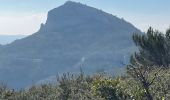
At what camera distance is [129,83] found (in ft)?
122

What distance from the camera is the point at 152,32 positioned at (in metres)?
79.1

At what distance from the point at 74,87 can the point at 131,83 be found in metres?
19.4

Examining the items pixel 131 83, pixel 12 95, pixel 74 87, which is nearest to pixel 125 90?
pixel 131 83

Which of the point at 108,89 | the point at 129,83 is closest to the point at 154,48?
the point at 108,89

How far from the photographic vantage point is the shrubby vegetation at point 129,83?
3162cm

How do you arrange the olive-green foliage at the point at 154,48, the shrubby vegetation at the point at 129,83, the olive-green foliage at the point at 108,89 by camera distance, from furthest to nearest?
the olive-green foliage at the point at 154,48 → the olive-green foliage at the point at 108,89 → the shrubby vegetation at the point at 129,83

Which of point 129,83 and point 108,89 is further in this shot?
point 108,89

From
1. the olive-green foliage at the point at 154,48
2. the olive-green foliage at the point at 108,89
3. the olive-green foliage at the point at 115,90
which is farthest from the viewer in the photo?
the olive-green foliage at the point at 154,48

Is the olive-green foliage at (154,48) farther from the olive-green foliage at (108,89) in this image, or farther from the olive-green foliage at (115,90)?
the olive-green foliage at (108,89)

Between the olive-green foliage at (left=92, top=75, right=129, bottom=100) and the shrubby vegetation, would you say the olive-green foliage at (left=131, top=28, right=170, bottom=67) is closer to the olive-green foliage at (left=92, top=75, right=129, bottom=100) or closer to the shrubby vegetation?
the shrubby vegetation

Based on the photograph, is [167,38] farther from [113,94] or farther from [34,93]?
[113,94]

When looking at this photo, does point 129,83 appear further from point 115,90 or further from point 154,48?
point 154,48

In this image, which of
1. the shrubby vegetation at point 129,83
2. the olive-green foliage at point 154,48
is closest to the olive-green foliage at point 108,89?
the shrubby vegetation at point 129,83

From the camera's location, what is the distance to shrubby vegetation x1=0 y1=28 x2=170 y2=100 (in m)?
31.6
